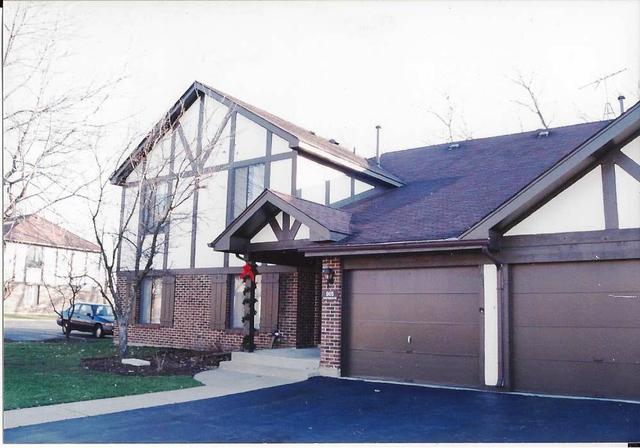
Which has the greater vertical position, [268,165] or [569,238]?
[268,165]

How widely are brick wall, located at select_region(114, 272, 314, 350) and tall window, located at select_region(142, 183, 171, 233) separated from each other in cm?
196

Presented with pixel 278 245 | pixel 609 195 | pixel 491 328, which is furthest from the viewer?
pixel 278 245

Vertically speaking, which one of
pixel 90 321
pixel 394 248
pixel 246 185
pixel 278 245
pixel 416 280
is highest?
pixel 246 185

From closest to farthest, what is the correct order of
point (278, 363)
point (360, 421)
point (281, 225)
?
point (360, 421) < point (278, 363) < point (281, 225)

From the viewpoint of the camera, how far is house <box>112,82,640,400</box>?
980 centimetres

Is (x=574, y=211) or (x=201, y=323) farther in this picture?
(x=201, y=323)

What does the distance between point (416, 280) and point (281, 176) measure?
5850 mm

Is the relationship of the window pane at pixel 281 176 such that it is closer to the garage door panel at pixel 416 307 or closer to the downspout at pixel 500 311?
the garage door panel at pixel 416 307

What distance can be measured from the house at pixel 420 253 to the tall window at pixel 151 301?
79 mm

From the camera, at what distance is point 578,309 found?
10062 millimetres

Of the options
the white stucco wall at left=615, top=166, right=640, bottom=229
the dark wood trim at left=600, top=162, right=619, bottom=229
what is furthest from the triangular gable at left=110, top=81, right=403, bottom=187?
the white stucco wall at left=615, top=166, right=640, bottom=229

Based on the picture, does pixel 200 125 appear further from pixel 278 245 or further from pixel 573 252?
pixel 573 252

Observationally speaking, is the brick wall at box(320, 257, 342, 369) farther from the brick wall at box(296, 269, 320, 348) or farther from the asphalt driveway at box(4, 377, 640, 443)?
the brick wall at box(296, 269, 320, 348)

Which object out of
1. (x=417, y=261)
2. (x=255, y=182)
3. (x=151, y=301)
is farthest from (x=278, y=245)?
(x=151, y=301)
